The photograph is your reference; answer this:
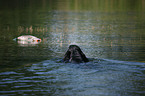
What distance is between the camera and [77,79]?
1256cm

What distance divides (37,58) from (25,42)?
667 cm

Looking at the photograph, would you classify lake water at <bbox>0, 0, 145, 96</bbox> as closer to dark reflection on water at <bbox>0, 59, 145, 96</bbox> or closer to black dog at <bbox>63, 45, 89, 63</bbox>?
dark reflection on water at <bbox>0, 59, 145, 96</bbox>

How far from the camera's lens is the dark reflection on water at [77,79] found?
11.2 m

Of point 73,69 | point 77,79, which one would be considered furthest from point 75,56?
point 77,79

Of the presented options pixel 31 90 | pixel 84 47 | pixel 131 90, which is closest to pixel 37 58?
pixel 84 47

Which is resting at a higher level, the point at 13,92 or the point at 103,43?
the point at 103,43

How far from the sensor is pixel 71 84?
12.0 meters

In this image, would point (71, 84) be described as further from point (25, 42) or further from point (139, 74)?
point (25, 42)

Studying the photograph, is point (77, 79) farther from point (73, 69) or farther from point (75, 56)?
point (75, 56)

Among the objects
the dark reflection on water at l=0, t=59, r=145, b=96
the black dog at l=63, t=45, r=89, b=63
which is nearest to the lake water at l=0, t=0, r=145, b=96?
the dark reflection on water at l=0, t=59, r=145, b=96

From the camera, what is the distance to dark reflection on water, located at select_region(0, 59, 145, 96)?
11.2 meters

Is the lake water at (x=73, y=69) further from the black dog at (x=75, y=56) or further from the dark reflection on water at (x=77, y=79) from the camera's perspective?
the black dog at (x=75, y=56)

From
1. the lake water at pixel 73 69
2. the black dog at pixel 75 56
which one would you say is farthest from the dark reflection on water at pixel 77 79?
the black dog at pixel 75 56

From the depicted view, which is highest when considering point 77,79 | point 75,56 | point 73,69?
point 75,56
